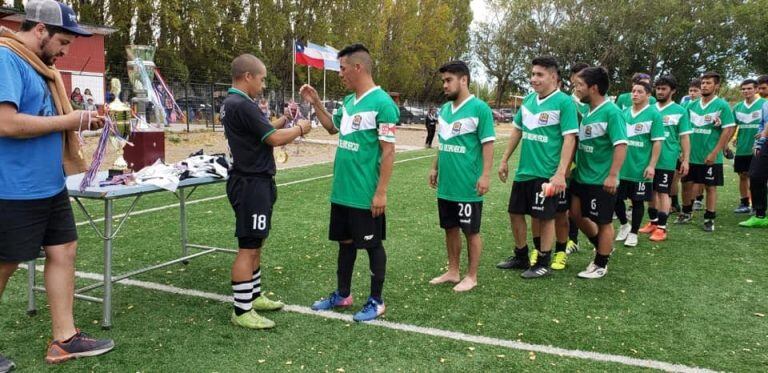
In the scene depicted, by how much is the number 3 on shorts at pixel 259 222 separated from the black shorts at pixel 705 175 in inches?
262

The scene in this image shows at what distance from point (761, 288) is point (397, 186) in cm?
726

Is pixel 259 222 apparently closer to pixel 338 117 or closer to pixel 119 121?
pixel 338 117

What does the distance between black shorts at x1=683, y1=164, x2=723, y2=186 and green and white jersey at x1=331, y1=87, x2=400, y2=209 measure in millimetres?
Result: 5874

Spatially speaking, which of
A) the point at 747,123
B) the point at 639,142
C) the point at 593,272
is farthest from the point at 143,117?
the point at 747,123

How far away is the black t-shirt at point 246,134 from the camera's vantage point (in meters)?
3.77

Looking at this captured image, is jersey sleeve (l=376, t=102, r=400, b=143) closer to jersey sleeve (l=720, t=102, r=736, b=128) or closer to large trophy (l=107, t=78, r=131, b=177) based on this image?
large trophy (l=107, t=78, r=131, b=177)

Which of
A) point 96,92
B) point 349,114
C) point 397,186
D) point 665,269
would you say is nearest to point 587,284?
point 665,269

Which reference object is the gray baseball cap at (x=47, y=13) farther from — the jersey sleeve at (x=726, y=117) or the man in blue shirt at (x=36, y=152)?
the jersey sleeve at (x=726, y=117)

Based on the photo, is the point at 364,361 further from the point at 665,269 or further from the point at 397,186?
the point at 397,186

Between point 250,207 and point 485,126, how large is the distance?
2041 millimetres

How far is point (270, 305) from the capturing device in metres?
4.39

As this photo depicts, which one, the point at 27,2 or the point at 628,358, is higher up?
the point at 27,2

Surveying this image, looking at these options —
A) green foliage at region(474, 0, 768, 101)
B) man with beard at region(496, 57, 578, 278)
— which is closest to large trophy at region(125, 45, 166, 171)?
man with beard at region(496, 57, 578, 278)

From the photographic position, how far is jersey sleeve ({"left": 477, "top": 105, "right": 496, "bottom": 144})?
4613 millimetres
